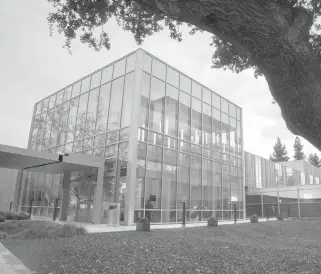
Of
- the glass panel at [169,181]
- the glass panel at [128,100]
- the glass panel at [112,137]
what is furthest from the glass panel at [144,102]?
the glass panel at [169,181]

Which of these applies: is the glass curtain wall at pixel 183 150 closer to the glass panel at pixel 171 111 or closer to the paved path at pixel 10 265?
the glass panel at pixel 171 111

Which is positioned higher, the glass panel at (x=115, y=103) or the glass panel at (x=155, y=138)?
the glass panel at (x=115, y=103)

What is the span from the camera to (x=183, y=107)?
22.2 meters

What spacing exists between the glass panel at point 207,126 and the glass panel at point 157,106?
5014 mm

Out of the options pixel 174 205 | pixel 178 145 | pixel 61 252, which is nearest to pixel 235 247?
pixel 61 252

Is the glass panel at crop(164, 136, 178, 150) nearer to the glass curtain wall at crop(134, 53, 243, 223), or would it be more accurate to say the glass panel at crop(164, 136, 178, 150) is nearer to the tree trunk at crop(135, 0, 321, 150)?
the glass curtain wall at crop(134, 53, 243, 223)

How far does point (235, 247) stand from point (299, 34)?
693 cm

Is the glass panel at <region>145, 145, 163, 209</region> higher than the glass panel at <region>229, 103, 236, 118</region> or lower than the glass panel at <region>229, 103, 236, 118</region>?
lower

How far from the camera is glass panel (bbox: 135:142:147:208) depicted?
1700cm

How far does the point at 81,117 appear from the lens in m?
22.2

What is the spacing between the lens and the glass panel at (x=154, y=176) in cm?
1773

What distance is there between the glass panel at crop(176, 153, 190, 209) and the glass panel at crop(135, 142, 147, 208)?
3267 millimetres

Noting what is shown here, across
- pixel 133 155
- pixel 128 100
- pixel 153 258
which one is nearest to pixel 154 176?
pixel 133 155

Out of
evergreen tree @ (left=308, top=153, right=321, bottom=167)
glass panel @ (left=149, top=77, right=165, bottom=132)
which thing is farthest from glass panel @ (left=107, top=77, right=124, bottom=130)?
evergreen tree @ (left=308, top=153, right=321, bottom=167)
